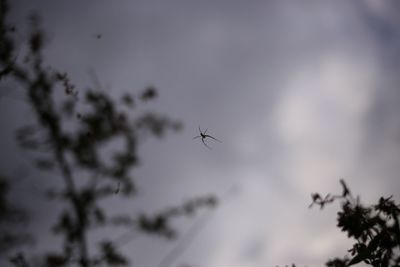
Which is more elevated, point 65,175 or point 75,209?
point 65,175

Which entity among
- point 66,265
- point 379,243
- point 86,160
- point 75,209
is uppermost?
point 86,160

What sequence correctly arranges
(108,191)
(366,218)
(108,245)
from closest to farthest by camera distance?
(366,218)
(108,245)
(108,191)

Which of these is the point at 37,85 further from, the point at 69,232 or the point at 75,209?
the point at 69,232

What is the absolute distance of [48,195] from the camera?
10266 mm

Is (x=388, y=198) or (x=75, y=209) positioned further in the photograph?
(x=75, y=209)

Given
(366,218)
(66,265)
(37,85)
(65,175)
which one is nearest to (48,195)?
(65,175)

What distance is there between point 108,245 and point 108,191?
83.4 inches

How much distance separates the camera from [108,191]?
11164 millimetres

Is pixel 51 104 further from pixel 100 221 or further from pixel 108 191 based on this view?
pixel 100 221

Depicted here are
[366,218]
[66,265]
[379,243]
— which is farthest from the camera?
[66,265]

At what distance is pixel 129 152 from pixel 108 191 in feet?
5.50

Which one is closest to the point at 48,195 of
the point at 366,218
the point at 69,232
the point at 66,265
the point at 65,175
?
the point at 65,175

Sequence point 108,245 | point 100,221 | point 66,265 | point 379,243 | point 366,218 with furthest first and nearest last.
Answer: point 100,221
point 108,245
point 66,265
point 366,218
point 379,243

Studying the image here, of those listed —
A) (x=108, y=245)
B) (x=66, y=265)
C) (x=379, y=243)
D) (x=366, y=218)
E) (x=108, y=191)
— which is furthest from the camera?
(x=108, y=191)
